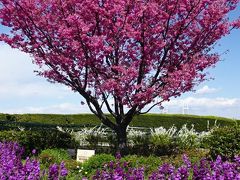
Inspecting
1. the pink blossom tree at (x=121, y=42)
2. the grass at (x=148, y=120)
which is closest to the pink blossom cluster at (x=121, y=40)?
the pink blossom tree at (x=121, y=42)

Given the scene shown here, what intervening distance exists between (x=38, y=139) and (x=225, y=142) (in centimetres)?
658

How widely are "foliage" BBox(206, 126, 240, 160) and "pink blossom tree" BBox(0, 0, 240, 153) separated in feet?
6.03

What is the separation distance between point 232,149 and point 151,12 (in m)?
4.44

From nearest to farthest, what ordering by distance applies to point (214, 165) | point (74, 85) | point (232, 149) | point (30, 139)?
1. point (214, 165)
2. point (232, 149)
3. point (74, 85)
4. point (30, 139)

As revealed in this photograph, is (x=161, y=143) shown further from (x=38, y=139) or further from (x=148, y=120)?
(x=148, y=120)

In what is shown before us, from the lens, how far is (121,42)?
14750 mm

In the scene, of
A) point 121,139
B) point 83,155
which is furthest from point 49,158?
point 121,139

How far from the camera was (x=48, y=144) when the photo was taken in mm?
17016

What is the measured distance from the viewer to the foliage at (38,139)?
53.6 ft

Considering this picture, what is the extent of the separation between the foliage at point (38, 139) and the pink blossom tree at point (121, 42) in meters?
2.30

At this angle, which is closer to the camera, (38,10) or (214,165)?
(214,165)

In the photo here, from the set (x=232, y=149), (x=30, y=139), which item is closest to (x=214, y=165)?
(x=232, y=149)

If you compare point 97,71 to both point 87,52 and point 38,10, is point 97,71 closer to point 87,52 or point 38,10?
point 87,52

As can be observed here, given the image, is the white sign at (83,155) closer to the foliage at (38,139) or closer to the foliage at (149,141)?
the foliage at (149,141)
